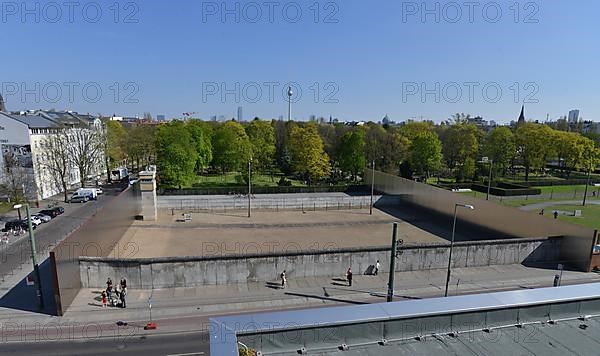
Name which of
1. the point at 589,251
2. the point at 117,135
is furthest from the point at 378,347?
the point at 117,135

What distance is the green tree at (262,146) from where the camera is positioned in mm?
59094

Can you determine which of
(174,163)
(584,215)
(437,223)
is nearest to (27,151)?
(174,163)

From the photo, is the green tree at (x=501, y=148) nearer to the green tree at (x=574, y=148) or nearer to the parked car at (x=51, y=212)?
the green tree at (x=574, y=148)

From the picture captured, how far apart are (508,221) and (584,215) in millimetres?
17040

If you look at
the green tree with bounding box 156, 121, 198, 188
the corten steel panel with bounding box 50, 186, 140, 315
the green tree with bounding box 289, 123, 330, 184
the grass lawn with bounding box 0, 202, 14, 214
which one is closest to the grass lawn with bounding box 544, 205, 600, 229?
the green tree with bounding box 289, 123, 330, 184

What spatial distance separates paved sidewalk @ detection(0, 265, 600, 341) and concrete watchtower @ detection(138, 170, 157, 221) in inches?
599

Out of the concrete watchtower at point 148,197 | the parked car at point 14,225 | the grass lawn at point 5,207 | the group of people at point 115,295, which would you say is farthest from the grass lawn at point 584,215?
the grass lawn at point 5,207

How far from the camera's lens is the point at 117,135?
204 feet

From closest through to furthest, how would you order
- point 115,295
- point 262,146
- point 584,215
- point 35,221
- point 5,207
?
point 115,295 < point 35,221 < point 5,207 < point 584,215 < point 262,146

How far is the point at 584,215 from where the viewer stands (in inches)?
1508

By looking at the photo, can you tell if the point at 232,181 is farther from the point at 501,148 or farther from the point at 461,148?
the point at 501,148

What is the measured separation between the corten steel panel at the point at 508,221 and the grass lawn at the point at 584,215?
6375 millimetres

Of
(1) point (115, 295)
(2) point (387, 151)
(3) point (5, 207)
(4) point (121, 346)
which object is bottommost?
(4) point (121, 346)

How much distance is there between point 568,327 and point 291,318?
576cm
